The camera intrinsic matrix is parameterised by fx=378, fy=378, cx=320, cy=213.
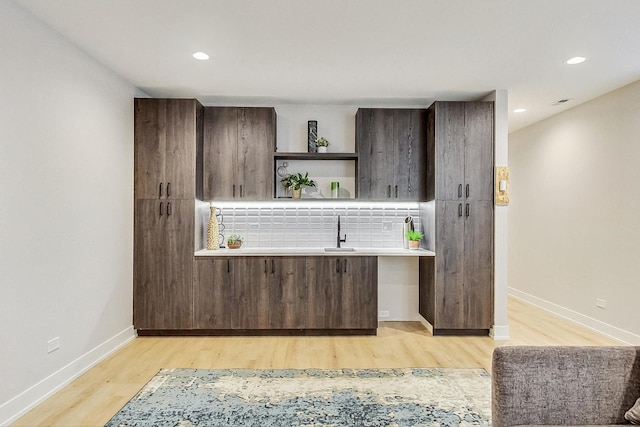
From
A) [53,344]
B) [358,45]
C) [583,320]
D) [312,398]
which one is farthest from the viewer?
[583,320]

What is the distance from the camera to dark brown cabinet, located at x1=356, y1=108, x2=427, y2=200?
4461 mm

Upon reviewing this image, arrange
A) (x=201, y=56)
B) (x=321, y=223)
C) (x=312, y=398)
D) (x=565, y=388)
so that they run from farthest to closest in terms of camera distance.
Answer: (x=321, y=223), (x=201, y=56), (x=312, y=398), (x=565, y=388)

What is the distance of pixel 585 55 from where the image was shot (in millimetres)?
3244

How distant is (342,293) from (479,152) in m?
2.20

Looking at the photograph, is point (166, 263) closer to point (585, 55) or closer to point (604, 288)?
point (585, 55)

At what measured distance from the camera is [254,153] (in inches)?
173

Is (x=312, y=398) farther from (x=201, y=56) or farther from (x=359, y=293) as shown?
(x=201, y=56)

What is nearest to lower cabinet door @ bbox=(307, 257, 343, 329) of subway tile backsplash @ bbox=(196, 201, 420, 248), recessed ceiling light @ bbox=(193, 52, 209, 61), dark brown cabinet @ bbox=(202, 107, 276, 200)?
subway tile backsplash @ bbox=(196, 201, 420, 248)

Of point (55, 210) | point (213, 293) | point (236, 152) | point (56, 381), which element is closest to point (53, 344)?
point (56, 381)

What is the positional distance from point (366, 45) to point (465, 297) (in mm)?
2854

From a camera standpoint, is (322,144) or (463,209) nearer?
(463,209)

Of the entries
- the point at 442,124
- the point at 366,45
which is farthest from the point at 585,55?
the point at 366,45

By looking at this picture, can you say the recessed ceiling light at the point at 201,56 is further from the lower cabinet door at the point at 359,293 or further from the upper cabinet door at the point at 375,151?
the lower cabinet door at the point at 359,293

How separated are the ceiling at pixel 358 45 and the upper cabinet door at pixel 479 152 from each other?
0.28 m
